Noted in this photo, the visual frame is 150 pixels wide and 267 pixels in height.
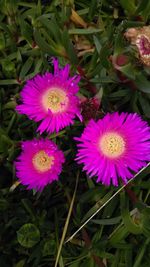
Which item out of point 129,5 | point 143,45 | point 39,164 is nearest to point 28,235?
point 39,164

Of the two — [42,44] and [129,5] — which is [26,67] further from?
[129,5]

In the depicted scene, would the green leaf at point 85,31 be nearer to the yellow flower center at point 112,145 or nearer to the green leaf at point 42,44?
the green leaf at point 42,44

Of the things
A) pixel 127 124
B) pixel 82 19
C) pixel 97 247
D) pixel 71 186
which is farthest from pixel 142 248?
pixel 82 19

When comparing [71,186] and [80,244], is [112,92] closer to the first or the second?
[71,186]

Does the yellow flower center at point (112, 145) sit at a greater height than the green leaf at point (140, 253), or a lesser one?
greater

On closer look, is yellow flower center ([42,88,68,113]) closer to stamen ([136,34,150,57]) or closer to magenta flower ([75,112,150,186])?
magenta flower ([75,112,150,186])

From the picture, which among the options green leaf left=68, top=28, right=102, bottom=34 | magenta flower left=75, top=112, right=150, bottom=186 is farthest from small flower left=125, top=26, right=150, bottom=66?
green leaf left=68, top=28, right=102, bottom=34

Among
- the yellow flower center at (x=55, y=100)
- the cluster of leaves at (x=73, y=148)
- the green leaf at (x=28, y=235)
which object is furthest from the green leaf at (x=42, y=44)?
the green leaf at (x=28, y=235)

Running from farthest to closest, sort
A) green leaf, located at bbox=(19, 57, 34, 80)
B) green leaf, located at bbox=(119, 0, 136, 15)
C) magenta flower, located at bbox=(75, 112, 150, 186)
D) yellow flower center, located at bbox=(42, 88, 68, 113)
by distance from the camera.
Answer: green leaf, located at bbox=(19, 57, 34, 80)
green leaf, located at bbox=(119, 0, 136, 15)
yellow flower center, located at bbox=(42, 88, 68, 113)
magenta flower, located at bbox=(75, 112, 150, 186)
